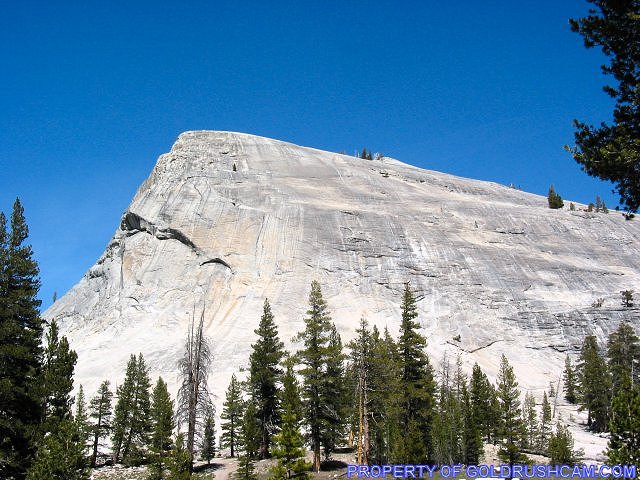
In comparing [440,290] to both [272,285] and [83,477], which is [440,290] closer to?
[272,285]

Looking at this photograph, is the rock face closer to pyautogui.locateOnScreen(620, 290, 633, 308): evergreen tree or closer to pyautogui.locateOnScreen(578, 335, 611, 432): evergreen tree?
pyautogui.locateOnScreen(620, 290, 633, 308): evergreen tree

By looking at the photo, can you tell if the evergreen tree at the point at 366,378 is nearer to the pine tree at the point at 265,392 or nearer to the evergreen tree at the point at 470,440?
the pine tree at the point at 265,392

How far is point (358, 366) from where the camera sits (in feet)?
103

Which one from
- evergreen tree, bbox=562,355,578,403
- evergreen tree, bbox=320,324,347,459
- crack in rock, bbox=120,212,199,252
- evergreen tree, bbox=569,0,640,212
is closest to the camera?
evergreen tree, bbox=569,0,640,212

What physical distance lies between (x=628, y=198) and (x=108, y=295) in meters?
86.6

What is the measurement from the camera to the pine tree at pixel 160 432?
90.8 ft

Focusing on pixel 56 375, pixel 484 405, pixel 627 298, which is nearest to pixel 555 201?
pixel 627 298

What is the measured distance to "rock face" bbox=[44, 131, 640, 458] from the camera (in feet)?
254

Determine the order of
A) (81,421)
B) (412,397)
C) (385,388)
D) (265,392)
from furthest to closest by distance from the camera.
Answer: (265,392)
(412,397)
(385,388)
(81,421)

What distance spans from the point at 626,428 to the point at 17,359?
66.8 ft

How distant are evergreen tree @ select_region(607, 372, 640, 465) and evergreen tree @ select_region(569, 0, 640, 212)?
645 cm

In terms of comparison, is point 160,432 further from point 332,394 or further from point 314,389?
point 332,394

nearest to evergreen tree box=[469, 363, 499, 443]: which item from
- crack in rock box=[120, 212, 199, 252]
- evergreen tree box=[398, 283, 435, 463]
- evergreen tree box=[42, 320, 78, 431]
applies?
evergreen tree box=[398, 283, 435, 463]

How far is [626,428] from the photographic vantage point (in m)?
15.7
